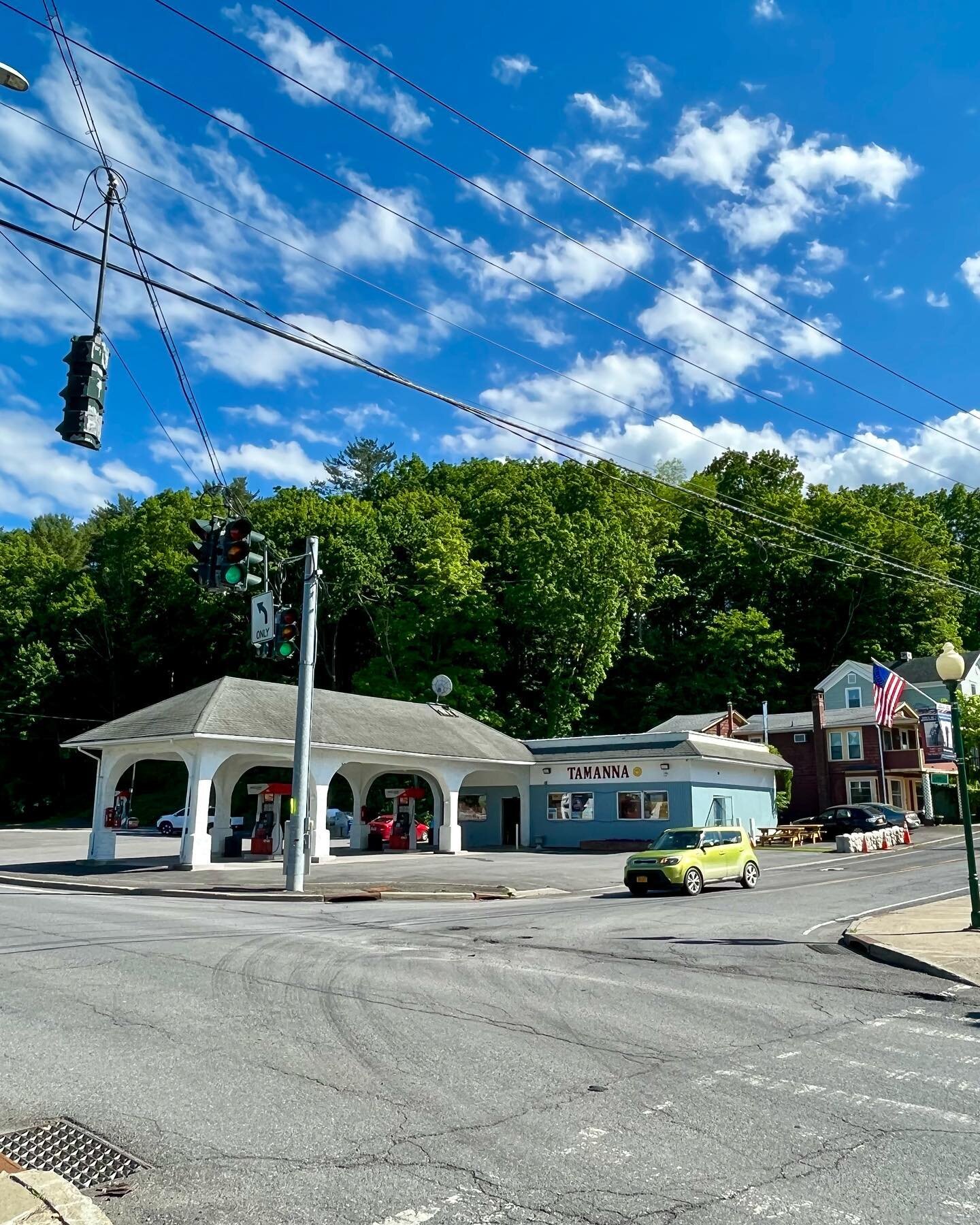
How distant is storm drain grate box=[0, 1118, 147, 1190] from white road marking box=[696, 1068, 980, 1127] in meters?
3.76

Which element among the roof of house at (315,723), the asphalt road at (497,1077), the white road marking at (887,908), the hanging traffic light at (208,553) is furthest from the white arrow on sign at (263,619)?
the white road marking at (887,908)

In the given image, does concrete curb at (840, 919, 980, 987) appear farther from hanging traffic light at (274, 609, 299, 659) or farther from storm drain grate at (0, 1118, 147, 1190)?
hanging traffic light at (274, 609, 299, 659)

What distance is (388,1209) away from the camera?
4543 millimetres

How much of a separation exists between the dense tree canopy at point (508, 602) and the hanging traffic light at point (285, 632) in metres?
35.6

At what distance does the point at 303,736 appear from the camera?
22.9m

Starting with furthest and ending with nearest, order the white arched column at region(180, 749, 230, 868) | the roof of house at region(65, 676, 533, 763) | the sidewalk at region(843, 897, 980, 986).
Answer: the roof of house at region(65, 676, 533, 763), the white arched column at region(180, 749, 230, 868), the sidewalk at region(843, 897, 980, 986)

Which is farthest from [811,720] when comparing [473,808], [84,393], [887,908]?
[84,393]

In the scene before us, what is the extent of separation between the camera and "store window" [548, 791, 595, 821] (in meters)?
41.2

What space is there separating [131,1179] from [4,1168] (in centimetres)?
64

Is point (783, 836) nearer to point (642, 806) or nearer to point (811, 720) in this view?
point (642, 806)

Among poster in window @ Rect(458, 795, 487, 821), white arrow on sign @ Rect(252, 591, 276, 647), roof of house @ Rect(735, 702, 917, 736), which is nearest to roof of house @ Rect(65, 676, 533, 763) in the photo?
poster in window @ Rect(458, 795, 487, 821)

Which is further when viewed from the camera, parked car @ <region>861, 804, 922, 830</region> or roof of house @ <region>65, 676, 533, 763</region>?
parked car @ <region>861, 804, 922, 830</region>

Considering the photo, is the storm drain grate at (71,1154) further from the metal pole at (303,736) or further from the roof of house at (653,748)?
the roof of house at (653,748)

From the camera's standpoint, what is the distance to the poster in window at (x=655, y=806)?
39375 millimetres
